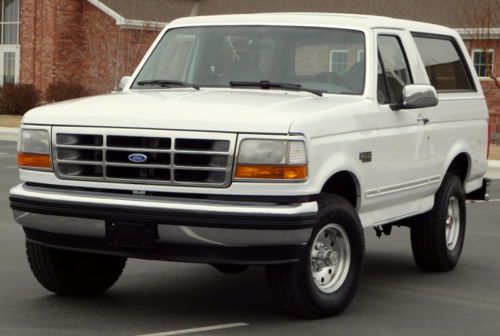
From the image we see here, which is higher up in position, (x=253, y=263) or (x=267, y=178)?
(x=267, y=178)

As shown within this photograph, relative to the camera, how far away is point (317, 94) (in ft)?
27.9

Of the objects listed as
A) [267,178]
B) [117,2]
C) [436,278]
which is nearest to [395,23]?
[436,278]

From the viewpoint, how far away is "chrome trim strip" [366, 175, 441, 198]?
27.9ft

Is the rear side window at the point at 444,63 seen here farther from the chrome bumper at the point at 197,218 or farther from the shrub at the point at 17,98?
the shrub at the point at 17,98

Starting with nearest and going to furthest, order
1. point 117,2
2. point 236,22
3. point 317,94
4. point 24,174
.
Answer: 1. point 24,174
2. point 317,94
3. point 236,22
4. point 117,2

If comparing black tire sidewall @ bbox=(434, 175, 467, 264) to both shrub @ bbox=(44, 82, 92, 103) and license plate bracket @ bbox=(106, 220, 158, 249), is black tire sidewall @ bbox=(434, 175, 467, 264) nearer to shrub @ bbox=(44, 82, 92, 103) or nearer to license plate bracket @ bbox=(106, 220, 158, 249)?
license plate bracket @ bbox=(106, 220, 158, 249)

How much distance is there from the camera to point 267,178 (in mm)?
7270

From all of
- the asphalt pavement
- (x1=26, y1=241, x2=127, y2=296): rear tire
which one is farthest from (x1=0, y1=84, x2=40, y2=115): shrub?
(x1=26, y1=241, x2=127, y2=296): rear tire

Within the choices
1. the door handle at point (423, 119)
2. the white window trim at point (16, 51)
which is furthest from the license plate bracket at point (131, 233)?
the white window trim at point (16, 51)

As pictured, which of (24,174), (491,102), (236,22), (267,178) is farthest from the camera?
(491,102)

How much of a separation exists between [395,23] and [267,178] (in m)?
2.80

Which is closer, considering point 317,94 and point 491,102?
point 317,94

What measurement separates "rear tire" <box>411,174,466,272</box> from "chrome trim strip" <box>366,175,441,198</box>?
0.99 ft

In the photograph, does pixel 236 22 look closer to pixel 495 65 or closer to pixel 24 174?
pixel 24 174
